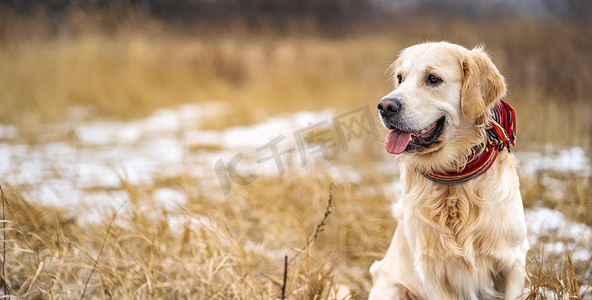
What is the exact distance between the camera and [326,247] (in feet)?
9.73

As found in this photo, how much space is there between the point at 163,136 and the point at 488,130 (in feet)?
16.8

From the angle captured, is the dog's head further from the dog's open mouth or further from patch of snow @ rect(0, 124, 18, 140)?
patch of snow @ rect(0, 124, 18, 140)

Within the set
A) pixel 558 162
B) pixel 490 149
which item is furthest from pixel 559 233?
pixel 490 149

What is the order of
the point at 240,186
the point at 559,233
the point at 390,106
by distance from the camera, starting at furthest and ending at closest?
1. the point at 240,186
2. the point at 559,233
3. the point at 390,106

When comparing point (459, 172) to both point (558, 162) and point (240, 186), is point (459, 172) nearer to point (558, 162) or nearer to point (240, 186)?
point (240, 186)

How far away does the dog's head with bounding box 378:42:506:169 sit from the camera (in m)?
1.46

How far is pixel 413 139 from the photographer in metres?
1.49

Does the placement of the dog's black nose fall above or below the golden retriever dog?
above

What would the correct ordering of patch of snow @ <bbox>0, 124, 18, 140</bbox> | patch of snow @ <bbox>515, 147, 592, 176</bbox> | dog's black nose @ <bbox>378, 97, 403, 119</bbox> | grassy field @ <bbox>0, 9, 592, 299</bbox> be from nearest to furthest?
dog's black nose @ <bbox>378, 97, 403, 119</bbox>
grassy field @ <bbox>0, 9, 592, 299</bbox>
patch of snow @ <bbox>515, 147, 592, 176</bbox>
patch of snow @ <bbox>0, 124, 18, 140</bbox>

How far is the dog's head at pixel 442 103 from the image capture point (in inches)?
57.3

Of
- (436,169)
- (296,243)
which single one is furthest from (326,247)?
(436,169)

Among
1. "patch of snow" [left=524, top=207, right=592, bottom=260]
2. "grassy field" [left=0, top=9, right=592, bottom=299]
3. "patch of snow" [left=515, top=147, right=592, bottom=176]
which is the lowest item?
"patch of snow" [left=524, top=207, right=592, bottom=260]

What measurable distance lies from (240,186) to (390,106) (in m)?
2.34

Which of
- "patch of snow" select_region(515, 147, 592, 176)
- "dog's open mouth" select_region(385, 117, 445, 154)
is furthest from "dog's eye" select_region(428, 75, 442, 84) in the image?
"patch of snow" select_region(515, 147, 592, 176)
